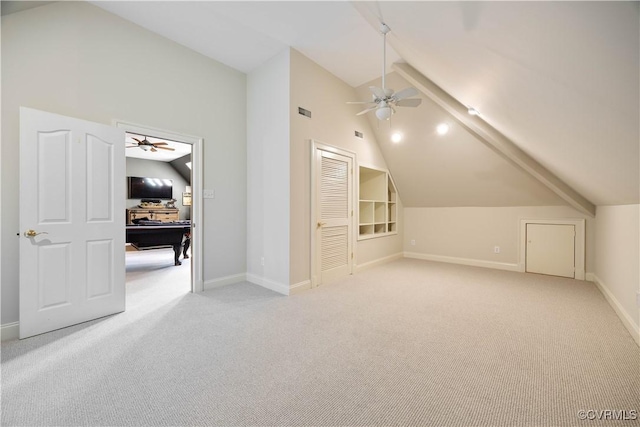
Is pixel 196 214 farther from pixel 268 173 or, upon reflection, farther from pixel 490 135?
pixel 490 135

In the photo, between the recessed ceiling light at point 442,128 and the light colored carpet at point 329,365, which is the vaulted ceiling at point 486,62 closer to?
the recessed ceiling light at point 442,128

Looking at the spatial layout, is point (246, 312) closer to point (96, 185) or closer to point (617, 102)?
point (96, 185)

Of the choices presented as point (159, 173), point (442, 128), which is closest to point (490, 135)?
point (442, 128)

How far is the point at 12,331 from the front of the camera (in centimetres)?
230

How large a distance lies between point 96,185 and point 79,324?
1.39 metres

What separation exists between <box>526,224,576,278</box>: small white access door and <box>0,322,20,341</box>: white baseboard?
6947mm

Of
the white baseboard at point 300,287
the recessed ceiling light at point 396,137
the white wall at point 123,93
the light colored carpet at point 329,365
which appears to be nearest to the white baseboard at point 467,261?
the light colored carpet at point 329,365

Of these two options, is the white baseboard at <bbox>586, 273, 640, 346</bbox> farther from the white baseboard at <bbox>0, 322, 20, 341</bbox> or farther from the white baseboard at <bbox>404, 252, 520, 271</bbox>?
the white baseboard at <bbox>0, 322, 20, 341</bbox>

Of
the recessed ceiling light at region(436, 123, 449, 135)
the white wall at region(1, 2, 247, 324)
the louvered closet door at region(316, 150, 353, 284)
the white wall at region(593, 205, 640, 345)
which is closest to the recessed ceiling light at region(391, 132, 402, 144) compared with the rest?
the recessed ceiling light at region(436, 123, 449, 135)

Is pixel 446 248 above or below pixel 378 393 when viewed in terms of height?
above

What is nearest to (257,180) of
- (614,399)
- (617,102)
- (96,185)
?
(96,185)

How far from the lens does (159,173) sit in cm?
884

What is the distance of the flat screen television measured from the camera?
8.10m

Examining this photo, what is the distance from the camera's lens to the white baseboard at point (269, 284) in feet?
11.5
